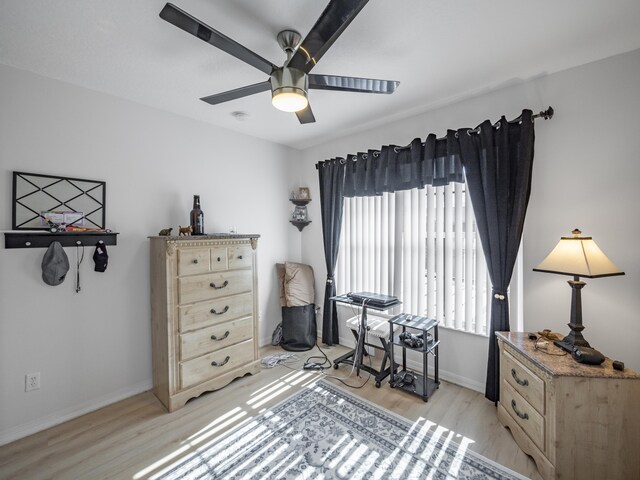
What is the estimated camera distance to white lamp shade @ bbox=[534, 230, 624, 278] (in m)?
1.61

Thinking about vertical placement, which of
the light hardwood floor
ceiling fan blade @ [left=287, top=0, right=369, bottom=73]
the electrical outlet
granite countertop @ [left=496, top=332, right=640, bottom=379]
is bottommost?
the light hardwood floor

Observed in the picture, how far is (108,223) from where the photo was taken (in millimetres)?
2367

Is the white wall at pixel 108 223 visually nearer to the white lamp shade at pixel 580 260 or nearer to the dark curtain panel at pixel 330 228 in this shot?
the dark curtain panel at pixel 330 228

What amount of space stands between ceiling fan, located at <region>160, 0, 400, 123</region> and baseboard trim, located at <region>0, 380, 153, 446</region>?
8.18 ft

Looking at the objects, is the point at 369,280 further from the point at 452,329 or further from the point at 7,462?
the point at 7,462

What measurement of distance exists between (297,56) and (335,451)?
7.56ft

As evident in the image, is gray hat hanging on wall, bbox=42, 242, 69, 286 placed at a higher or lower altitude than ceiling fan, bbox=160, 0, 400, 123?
lower

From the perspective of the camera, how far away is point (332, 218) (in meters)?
3.47

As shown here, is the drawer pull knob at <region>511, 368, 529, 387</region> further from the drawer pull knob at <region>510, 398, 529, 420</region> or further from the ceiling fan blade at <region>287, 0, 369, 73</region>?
the ceiling fan blade at <region>287, 0, 369, 73</region>

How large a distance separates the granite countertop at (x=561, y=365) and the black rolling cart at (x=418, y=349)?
24.6 inches

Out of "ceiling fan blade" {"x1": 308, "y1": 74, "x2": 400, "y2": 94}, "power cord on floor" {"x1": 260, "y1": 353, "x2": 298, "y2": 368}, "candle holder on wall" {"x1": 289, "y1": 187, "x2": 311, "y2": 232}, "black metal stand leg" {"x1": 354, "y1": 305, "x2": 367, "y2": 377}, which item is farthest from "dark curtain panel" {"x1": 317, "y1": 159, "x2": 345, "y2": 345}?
"ceiling fan blade" {"x1": 308, "y1": 74, "x2": 400, "y2": 94}

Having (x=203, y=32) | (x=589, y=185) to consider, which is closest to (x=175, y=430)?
(x=203, y=32)

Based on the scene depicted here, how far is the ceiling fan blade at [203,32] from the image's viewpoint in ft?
3.66

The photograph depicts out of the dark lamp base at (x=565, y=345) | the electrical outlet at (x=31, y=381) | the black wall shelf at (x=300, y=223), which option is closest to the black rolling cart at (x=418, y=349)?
the dark lamp base at (x=565, y=345)
